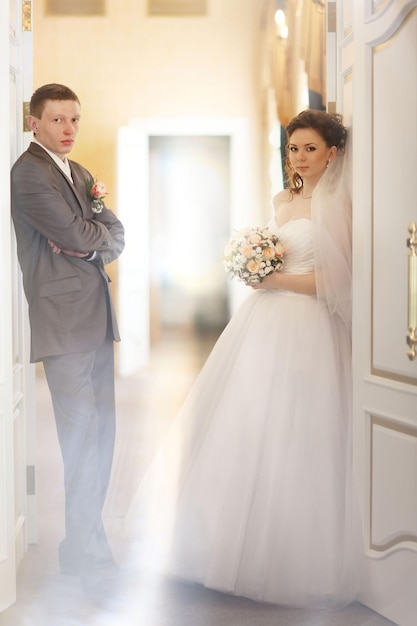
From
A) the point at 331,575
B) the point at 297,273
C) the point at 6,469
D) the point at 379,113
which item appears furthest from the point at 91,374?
the point at 379,113

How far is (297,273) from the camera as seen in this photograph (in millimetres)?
2912

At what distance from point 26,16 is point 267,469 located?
75.1 inches

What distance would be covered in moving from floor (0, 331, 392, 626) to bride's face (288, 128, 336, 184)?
3.82 feet

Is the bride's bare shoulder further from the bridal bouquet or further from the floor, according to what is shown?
the floor

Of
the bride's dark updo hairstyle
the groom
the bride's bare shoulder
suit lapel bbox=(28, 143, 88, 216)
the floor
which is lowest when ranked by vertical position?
the floor

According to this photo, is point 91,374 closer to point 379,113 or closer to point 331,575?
point 331,575

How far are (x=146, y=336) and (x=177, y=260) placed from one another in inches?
15.3

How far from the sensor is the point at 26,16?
10.2 feet

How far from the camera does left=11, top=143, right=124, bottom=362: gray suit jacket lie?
281cm

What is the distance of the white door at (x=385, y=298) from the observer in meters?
2.35

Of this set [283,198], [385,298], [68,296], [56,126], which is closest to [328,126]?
[283,198]

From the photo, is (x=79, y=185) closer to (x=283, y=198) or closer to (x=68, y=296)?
(x=68, y=296)

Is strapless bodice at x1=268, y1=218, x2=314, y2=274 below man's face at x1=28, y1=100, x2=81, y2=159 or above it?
below

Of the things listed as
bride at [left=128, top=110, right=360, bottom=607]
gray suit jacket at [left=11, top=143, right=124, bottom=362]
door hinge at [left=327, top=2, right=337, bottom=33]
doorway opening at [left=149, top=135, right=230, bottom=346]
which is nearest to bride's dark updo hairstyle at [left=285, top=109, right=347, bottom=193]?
bride at [left=128, top=110, right=360, bottom=607]
